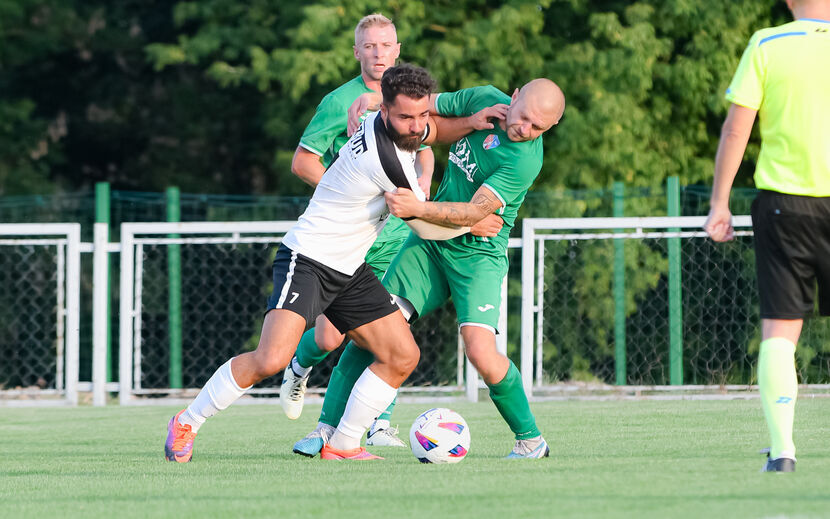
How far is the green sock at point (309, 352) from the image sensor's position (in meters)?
6.41

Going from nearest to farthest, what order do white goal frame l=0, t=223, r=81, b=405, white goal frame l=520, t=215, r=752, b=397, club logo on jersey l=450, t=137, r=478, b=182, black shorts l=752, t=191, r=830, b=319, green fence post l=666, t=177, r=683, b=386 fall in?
black shorts l=752, t=191, r=830, b=319 → club logo on jersey l=450, t=137, r=478, b=182 → white goal frame l=520, t=215, r=752, b=397 → white goal frame l=0, t=223, r=81, b=405 → green fence post l=666, t=177, r=683, b=386

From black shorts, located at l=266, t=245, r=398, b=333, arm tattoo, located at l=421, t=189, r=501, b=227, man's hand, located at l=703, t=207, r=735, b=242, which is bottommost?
black shorts, located at l=266, t=245, r=398, b=333

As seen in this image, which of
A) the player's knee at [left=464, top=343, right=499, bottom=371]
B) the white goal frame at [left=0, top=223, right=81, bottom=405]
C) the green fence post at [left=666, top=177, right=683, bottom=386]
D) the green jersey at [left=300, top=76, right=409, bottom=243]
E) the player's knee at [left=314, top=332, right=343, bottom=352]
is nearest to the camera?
the player's knee at [left=464, top=343, right=499, bottom=371]

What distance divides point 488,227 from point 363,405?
1.01 meters

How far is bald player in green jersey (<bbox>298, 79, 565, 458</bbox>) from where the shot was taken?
5.44 m

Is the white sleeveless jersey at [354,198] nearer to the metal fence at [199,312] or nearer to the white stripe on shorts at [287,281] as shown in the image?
the white stripe on shorts at [287,281]

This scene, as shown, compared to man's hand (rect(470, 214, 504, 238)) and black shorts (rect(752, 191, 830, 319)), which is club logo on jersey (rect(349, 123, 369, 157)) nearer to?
man's hand (rect(470, 214, 504, 238))

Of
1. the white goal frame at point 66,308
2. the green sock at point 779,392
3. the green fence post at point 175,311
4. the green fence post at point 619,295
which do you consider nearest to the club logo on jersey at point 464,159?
the green sock at point 779,392

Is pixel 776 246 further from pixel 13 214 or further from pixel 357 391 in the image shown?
pixel 13 214

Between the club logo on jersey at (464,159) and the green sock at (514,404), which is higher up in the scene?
the club logo on jersey at (464,159)

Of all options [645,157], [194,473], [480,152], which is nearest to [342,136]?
[480,152]

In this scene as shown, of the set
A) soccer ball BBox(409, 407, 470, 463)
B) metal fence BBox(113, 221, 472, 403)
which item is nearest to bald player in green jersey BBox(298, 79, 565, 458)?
soccer ball BBox(409, 407, 470, 463)

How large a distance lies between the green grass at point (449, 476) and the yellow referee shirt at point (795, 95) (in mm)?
1091

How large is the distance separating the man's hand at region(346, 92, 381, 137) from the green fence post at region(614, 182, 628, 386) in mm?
5443
